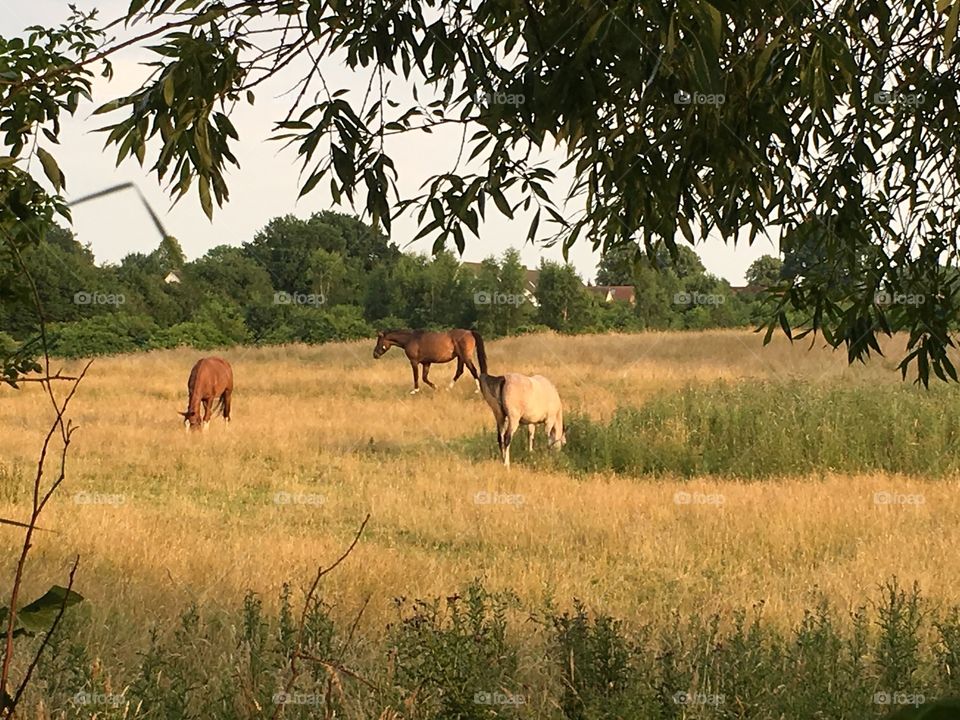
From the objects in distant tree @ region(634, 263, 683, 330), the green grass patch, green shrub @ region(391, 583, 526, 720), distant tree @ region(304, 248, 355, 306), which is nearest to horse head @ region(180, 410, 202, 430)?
the green grass patch

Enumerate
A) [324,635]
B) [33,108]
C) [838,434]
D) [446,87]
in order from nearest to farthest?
[33,108], [446,87], [324,635], [838,434]

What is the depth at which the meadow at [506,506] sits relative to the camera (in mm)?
8273

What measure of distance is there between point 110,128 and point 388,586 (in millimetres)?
5517

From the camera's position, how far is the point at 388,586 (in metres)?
8.42

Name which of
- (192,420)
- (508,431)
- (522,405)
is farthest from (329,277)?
(522,405)

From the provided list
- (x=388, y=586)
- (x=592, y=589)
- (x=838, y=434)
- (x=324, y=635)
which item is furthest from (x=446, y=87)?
(x=838, y=434)

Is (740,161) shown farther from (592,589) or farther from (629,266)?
(592,589)

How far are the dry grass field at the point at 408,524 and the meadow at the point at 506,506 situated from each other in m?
0.04

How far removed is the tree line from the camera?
141 feet

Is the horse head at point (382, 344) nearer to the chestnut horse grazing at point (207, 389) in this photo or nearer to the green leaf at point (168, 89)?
the chestnut horse grazing at point (207, 389)

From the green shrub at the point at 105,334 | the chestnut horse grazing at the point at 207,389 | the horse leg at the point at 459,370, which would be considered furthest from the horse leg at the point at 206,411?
the green shrub at the point at 105,334

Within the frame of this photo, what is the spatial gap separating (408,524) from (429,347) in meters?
14.2

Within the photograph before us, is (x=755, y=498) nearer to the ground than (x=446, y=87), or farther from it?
nearer to the ground

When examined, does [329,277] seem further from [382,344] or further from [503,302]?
[382,344]
